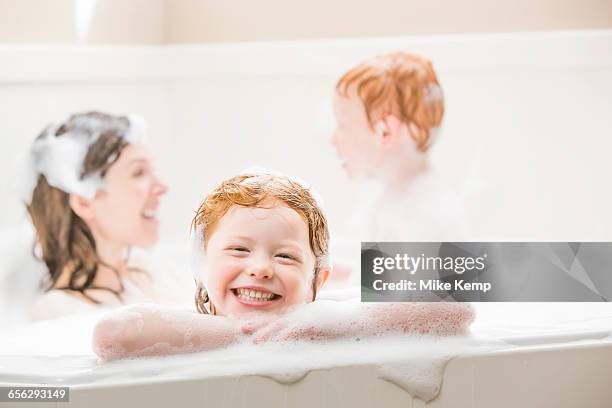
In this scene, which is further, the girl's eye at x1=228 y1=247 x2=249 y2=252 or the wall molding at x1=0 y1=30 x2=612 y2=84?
the wall molding at x1=0 y1=30 x2=612 y2=84

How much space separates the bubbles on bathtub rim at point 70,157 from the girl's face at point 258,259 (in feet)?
1.45

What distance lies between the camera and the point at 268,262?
1.03 m

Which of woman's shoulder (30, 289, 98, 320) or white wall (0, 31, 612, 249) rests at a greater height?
white wall (0, 31, 612, 249)

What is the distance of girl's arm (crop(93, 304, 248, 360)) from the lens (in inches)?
39.8

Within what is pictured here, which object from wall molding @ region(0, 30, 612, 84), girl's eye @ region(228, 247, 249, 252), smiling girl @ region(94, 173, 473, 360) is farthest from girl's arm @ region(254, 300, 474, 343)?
wall molding @ region(0, 30, 612, 84)

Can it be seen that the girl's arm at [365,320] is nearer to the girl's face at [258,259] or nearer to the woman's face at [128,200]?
the girl's face at [258,259]

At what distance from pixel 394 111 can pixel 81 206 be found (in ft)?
1.91

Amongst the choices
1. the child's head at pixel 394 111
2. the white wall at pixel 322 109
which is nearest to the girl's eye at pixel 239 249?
the white wall at pixel 322 109

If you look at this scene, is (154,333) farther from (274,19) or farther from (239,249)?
(274,19)

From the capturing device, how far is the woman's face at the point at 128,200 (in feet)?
4.66

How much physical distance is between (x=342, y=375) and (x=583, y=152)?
523 millimetres

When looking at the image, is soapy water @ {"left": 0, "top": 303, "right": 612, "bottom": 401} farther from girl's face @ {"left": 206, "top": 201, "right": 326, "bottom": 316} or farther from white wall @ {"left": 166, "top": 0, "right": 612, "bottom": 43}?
white wall @ {"left": 166, "top": 0, "right": 612, "bottom": 43}

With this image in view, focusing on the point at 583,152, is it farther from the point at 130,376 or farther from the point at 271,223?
the point at 130,376

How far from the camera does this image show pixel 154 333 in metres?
1.02
